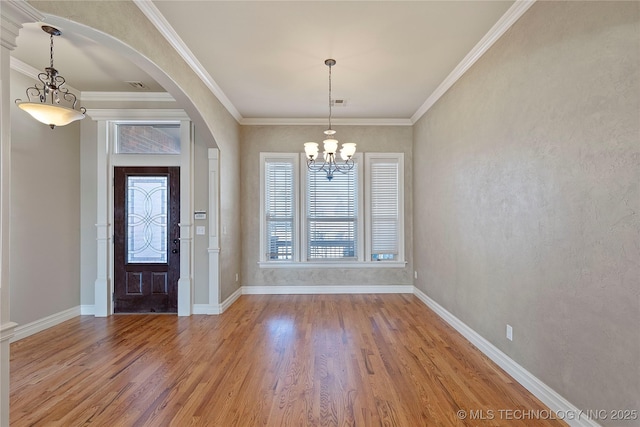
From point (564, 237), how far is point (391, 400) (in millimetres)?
1688

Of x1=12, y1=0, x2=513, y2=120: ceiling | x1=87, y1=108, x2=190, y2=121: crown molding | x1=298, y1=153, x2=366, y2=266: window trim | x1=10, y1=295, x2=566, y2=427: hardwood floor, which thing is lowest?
x1=10, y1=295, x2=566, y2=427: hardwood floor

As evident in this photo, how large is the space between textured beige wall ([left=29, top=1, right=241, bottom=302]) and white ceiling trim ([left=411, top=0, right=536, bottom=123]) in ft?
10.1

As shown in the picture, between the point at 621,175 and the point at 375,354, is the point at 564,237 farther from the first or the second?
the point at 375,354

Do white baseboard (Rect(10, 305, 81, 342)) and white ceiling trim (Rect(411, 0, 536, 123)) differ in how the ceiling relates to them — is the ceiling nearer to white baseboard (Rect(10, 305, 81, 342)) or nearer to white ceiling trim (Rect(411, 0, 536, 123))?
white ceiling trim (Rect(411, 0, 536, 123))

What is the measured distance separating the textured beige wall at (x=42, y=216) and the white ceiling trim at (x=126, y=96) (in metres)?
0.44

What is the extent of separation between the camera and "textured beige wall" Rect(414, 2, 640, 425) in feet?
5.43

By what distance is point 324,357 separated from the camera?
2.95 metres

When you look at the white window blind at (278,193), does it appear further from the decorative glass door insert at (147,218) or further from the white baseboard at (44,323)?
the white baseboard at (44,323)

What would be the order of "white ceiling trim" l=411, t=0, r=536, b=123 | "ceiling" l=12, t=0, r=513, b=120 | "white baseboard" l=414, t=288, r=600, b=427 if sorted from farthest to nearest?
"ceiling" l=12, t=0, r=513, b=120, "white ceiling trim" l=411, t=0, r=536, b=123, "white baseboard" l=414, t=288, r=600, b=427

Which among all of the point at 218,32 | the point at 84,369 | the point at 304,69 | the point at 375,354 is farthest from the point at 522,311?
the point at 84,369

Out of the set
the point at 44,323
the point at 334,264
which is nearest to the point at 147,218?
the point at 44,323

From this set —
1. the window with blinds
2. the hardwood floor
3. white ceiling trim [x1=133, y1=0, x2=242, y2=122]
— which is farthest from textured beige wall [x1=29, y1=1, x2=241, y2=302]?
the hardwood floor

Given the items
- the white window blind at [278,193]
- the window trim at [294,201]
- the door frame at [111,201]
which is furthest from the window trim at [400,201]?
the door frame at [111,201]

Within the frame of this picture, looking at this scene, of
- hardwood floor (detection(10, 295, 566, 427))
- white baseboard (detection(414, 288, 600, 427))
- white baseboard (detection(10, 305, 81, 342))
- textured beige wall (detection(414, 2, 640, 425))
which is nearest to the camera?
textured beige wall (detection(414, 2, 640, 425))
